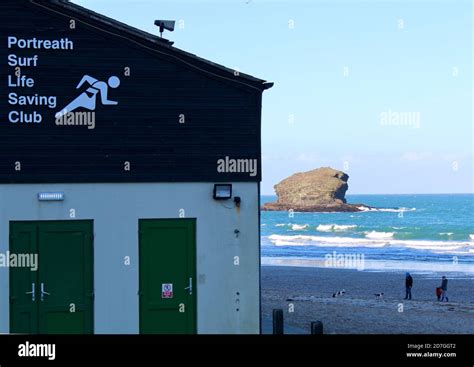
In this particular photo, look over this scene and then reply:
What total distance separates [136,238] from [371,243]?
78.8 m

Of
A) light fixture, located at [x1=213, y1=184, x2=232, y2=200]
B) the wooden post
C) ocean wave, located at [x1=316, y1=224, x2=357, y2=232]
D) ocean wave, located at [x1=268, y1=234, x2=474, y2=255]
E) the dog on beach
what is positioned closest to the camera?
light fixture, located at [x1=213, y1=184, x2=232, y2=200]

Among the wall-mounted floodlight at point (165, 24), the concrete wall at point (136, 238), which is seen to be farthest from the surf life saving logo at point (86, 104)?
the wall-mounted floodlight at point (165, 24)

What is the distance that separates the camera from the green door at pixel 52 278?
13.2m

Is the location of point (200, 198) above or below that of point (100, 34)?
below

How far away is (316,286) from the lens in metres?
47.5

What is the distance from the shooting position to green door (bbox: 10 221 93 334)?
13227mm

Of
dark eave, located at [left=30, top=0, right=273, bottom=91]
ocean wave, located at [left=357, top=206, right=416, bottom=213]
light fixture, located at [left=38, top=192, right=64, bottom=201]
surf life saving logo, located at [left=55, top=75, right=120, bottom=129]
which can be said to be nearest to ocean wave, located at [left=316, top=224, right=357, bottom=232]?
ocean wave, located at [left=357, top=206, right=416, bottom=213]

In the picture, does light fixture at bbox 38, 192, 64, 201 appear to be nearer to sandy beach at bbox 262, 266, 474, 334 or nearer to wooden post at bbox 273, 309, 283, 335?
wooden post at bbox 273, 309, 283, 335

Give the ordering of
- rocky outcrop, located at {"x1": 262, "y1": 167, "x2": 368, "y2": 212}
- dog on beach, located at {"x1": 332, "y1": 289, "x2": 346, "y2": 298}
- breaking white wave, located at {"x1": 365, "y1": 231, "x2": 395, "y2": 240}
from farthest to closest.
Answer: rocky outcrop, located at {"x1": 262, "y1": 167, "x2": 368, "y2": 212}, breaking white wave, located at {"x1": 365, "y1": 231, "x2": 395, "y2": 240}, dog on beach, located at {"x1": 332, "y1": 289, "x2": 346, "y2": 298}

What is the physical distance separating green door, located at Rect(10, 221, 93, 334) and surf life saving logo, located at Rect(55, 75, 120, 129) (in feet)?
5.87

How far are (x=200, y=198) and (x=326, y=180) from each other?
411ft

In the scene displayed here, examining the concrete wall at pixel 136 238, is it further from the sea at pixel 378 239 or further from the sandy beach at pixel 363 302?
the sea at pixel 378 239
